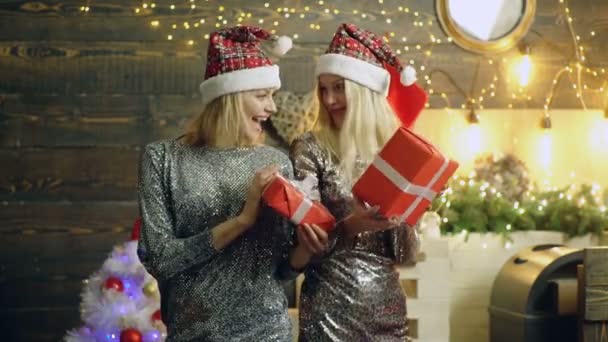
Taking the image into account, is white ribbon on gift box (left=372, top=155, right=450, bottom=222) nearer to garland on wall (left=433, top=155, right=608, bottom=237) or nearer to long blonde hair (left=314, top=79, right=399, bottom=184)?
long blonde hair (left=314, top=79, right=399, bottom=184)

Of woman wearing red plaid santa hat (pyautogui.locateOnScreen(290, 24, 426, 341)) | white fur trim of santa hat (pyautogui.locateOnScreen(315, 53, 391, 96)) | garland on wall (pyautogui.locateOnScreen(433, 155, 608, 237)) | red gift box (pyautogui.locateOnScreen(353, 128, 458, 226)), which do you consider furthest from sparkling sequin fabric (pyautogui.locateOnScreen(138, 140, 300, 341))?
garland on wall (pyautogui.locateOnScreen(433, 155, 608, 237))

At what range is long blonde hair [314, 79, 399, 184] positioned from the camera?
99.5 inches

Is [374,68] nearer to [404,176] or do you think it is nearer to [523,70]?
[404,176]

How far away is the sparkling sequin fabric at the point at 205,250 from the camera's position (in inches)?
81.4

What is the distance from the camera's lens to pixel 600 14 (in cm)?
510

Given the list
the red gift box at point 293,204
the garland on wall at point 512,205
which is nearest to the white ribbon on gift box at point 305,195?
the red gift box at point 293,204

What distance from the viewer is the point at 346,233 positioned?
2.47 meters

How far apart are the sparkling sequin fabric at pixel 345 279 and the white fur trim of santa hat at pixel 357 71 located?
197mm

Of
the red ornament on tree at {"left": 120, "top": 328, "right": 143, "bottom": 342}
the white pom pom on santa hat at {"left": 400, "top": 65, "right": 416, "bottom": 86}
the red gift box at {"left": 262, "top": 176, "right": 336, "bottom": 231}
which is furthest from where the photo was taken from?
the red ornament on tree at {"left": 120, "top": 328, "right": 143, "bottom": 342}

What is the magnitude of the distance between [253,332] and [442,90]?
3.09 meters

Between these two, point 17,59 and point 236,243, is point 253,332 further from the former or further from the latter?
point 17,59

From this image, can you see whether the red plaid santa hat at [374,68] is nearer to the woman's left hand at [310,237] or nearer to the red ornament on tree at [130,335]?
the woman's left hand at [310,237]

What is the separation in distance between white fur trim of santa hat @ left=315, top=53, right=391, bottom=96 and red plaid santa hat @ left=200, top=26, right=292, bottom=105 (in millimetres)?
337

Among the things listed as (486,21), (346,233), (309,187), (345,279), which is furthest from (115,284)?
(486,21)
